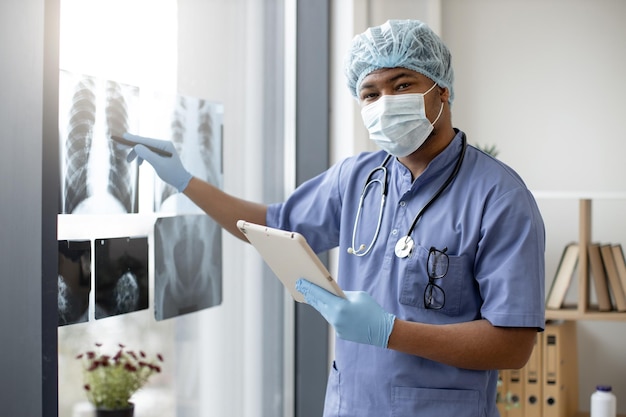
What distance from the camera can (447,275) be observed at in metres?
1.38

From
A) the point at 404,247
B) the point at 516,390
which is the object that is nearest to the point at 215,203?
the point at 404,247

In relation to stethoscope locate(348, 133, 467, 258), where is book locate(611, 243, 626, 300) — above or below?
below

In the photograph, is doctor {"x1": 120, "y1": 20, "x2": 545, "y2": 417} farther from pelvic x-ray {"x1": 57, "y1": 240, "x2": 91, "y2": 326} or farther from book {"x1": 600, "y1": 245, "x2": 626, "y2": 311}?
book {"x1": 600, "y1": 245, "x2": 626, "y2": 311}

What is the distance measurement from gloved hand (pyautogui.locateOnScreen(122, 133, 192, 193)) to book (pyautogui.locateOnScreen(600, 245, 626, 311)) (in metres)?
1.49

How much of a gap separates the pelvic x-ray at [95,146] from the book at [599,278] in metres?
1.54

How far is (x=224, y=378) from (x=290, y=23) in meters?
1.11

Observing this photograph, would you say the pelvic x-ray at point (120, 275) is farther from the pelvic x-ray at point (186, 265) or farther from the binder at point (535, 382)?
the binder at point (535, 382)

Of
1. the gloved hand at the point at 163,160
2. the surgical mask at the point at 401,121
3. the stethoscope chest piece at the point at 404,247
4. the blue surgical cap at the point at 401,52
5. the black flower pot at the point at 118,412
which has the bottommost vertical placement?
the black flower pot at the point at 118,412

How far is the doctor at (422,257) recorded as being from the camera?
52.1 inches

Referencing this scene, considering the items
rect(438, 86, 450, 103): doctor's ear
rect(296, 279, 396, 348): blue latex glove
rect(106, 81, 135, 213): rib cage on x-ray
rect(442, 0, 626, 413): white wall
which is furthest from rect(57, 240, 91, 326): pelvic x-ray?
rect(442, 0, 626, 413): white wall

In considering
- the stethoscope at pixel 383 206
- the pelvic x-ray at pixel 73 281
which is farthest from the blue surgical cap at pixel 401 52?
the pelvic x-ray at pixel 73 281

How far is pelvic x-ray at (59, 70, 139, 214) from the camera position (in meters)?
1.42

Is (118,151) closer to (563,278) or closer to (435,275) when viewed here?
(435,275)

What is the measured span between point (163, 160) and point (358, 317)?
0.59 meters
